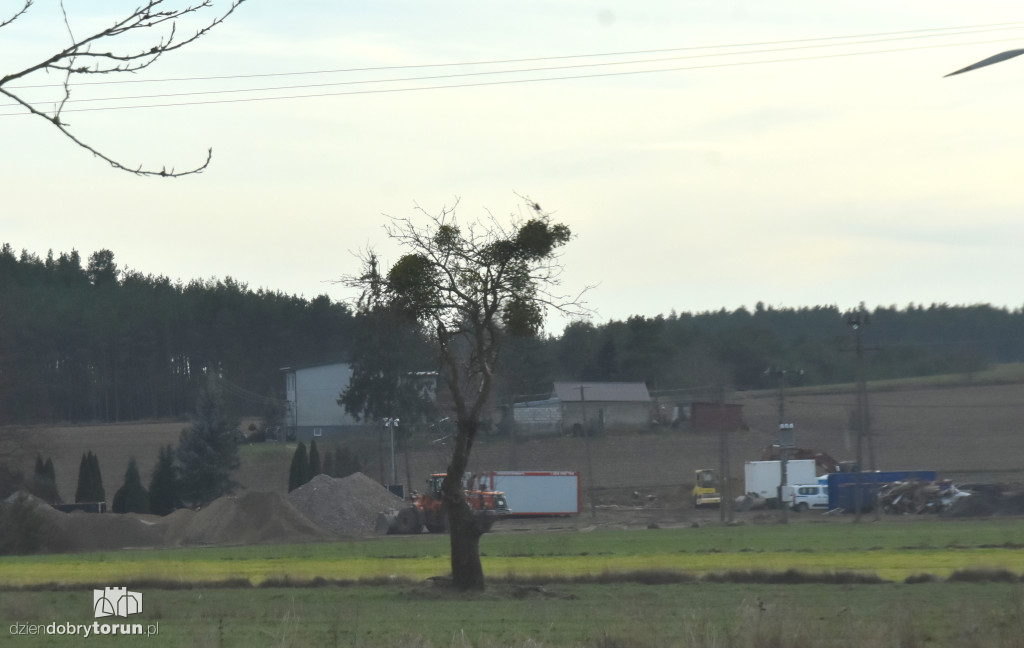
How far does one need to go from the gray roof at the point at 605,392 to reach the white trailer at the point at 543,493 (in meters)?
36.0

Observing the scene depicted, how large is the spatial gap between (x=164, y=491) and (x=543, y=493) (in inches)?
955

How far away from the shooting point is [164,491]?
72.7 m

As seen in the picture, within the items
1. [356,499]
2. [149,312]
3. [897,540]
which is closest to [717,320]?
[149,312]

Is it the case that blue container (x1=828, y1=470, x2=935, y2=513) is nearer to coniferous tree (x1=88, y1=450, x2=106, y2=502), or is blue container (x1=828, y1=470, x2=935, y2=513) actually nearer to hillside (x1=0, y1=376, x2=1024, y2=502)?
hillside (x1=0, y1=376, x2=1024, y2=502)

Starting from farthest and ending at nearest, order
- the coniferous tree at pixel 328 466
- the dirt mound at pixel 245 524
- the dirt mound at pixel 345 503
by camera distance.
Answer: the coniferous tree at pixel 328 466 → the dirt mound at pixel 345 503 → the dirt mound at pixel 245 524

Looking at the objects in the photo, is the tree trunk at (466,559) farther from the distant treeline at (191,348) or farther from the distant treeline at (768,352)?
the distant treeline at (191,348)

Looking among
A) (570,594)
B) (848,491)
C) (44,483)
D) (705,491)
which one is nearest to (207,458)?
(44,483)

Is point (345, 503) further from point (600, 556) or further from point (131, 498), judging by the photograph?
point (600, 556)

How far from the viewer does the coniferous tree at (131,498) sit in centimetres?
7088

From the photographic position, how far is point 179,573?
3178 cm

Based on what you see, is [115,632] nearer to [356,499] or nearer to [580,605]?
[580,605]

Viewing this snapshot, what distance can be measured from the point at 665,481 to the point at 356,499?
2506cm

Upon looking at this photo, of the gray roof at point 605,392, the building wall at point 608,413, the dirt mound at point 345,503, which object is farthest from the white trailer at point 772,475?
the gray roof at point 605,392

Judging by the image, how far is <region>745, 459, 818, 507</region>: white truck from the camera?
232ft
